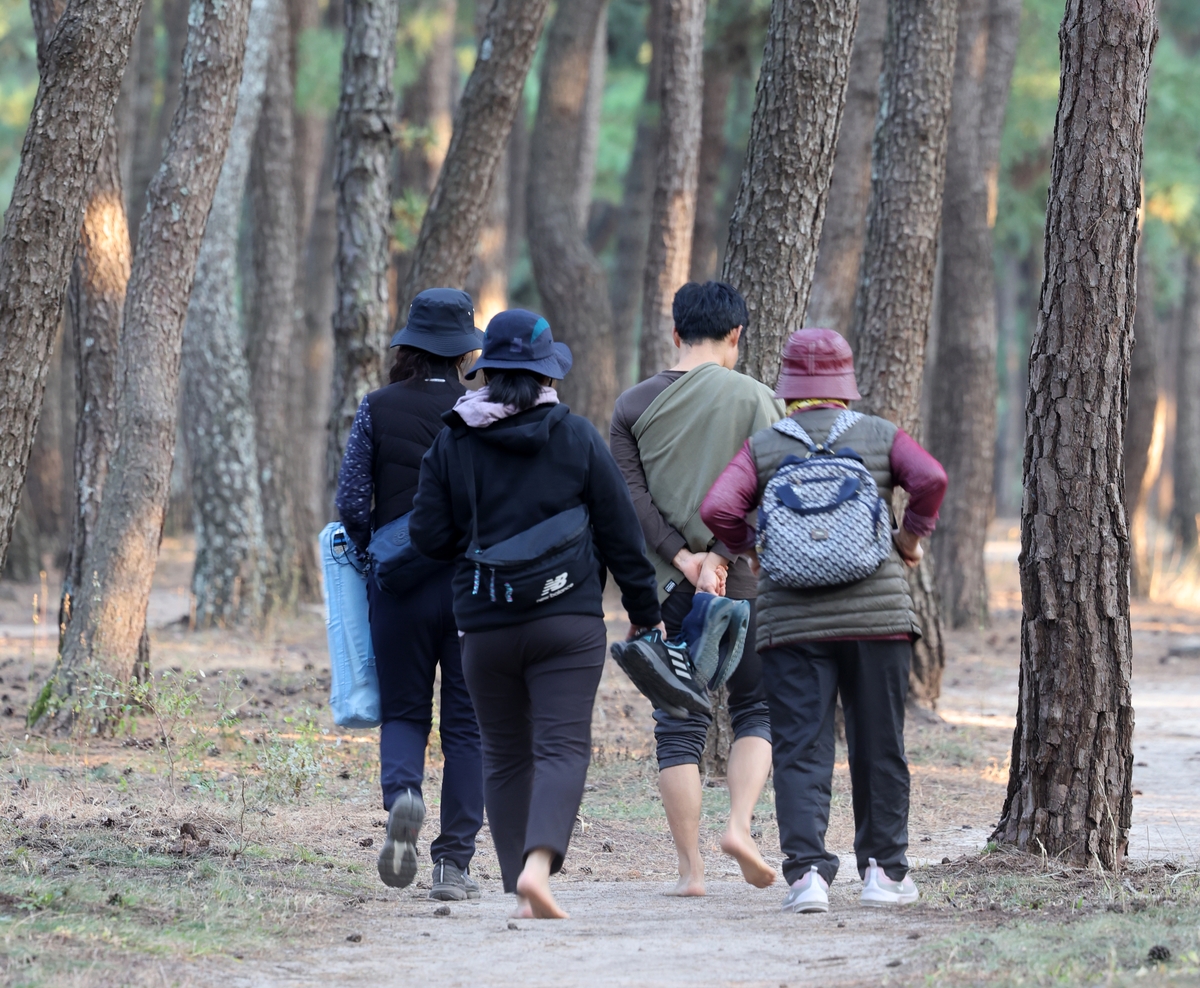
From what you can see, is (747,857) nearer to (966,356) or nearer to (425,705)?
(425,705)

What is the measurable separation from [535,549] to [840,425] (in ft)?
3.67

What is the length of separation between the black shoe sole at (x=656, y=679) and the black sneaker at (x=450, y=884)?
994 mm

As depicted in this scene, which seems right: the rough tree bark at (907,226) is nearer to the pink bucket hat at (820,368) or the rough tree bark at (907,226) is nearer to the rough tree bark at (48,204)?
the pink bucket hat at (820,368)

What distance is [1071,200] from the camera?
5734mm

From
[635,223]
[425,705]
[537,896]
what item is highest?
[635,223]

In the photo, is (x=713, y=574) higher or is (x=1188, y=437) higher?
(x=1188, y=437)

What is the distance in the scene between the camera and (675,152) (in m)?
14.5

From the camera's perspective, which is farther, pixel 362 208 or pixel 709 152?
pixel 709 152

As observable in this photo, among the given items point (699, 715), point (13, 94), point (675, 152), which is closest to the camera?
point (699, 715)

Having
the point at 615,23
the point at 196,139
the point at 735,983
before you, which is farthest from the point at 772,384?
the point at 615,23

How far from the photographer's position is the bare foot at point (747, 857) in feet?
17.1

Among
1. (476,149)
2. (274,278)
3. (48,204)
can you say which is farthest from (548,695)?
(274,278)

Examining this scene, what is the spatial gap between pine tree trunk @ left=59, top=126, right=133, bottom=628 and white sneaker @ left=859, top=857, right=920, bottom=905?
18.5ft

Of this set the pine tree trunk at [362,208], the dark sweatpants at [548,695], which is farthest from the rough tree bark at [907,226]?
the dark sweatpants at [548,695]
